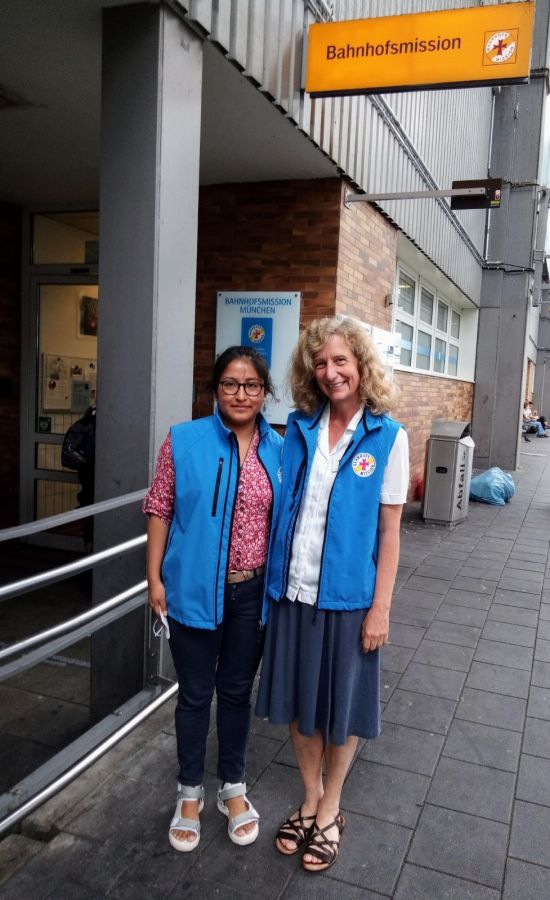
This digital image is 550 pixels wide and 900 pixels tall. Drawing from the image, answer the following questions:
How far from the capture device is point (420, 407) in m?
10.8

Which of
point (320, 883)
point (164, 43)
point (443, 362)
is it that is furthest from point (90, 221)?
point (443, 362)

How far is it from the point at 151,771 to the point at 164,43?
10.8ft

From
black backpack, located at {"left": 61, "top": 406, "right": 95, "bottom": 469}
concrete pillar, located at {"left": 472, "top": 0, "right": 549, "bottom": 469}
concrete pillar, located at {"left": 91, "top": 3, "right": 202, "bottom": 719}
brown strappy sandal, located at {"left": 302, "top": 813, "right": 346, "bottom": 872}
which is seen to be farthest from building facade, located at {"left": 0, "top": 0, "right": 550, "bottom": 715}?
concrete pillar, located at {"left": 472, "top": 0, "right": 549, "bottom": 469}

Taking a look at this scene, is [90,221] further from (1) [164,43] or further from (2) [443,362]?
(2) [443,362]

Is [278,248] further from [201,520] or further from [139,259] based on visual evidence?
[201,520]

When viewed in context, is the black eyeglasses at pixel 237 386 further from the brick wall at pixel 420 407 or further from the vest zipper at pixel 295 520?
the brick wall at pixel 420 407

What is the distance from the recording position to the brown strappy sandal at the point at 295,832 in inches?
100

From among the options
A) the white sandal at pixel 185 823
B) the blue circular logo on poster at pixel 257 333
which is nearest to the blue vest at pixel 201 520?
the white sandal at pixel 185 823

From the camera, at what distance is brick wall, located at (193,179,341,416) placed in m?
6.10

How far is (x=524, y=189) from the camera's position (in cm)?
1559

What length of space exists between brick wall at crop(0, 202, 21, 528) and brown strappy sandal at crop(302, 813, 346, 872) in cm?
539

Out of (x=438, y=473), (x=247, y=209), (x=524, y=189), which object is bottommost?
(x=438, y=473)

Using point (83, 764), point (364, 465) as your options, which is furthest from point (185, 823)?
point (364, 465)

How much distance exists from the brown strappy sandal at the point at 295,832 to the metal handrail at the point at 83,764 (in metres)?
0.84
